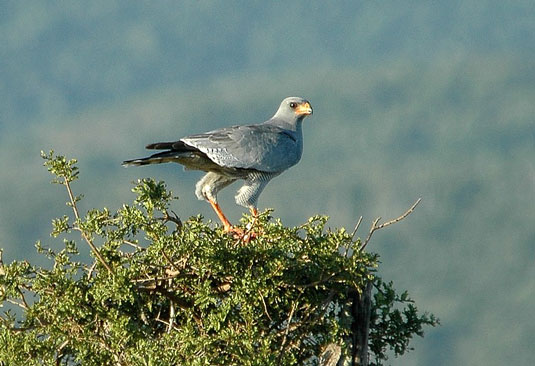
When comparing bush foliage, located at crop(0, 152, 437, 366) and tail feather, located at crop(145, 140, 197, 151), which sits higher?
tail feather, located at crop(145, 140, 197, 151)

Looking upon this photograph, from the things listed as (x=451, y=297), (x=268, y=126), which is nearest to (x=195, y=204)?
(x=451, y=297)

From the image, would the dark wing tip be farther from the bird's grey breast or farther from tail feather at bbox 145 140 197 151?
the bird's grey breast

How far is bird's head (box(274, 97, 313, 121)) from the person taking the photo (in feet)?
51.6

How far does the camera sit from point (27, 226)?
199 metres

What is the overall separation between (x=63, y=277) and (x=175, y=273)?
0.91 meters

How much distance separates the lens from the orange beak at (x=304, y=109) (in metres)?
15.7

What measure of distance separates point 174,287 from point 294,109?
590 cm

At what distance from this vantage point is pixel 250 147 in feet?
47.3

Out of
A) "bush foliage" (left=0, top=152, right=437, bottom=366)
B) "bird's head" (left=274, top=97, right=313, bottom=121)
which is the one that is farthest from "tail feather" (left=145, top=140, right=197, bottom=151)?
"bush foliage" (left=0, top=152, right=437, bottom=366)

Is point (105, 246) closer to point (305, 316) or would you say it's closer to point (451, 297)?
point (305, 316)

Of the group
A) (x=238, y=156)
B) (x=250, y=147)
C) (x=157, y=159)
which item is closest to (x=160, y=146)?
(x=157, y=159)

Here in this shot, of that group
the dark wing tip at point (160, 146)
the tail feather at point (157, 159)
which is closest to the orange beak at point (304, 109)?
the tail feather at point (157, 159)

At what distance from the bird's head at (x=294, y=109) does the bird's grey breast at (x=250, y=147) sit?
2.13 ft

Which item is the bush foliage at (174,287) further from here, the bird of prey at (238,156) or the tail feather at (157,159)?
the bird of prey at (238,156)
